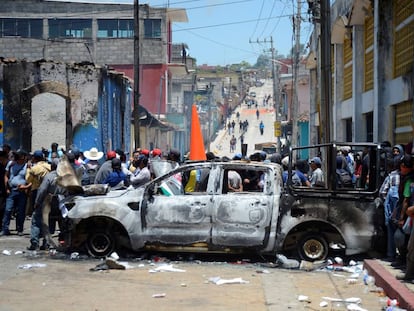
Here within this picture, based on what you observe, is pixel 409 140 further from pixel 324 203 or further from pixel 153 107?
pixel 153 107

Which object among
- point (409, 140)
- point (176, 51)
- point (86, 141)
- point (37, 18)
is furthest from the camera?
point (176, 51)

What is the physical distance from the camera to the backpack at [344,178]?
1216cm

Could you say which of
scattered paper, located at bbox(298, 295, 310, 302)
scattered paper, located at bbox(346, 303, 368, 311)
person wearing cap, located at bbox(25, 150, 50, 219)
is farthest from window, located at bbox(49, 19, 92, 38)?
scattered paper, located at bbox(346, 303, 368, 311)

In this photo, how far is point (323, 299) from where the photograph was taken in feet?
27.7

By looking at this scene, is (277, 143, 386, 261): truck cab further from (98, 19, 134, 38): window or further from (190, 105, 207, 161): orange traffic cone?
(98, 19, 134, 38): window

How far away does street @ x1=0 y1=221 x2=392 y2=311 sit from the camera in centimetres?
814

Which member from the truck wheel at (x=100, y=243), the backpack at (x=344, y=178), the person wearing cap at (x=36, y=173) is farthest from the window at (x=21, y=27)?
the truck wheel at (x=100, y=243)

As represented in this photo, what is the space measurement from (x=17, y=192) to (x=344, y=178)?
6569 millimetres

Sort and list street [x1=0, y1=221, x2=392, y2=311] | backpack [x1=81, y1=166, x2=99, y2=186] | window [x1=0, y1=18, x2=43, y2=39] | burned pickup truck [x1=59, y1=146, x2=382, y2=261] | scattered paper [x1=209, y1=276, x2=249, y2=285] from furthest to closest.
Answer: window [x1=0, y1=18, x2=43, y2=39] < backpack [x1=81, y1=166, x2=99, y2=186] < burned pickup truck [x1=59, y1=146, x2=382, y2=261] < scattered paper [x1=209, y1=276, x2=249, y2=285] < street [x1=0, y1=221, x2=392, y2=311]

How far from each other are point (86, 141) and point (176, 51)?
43228mm

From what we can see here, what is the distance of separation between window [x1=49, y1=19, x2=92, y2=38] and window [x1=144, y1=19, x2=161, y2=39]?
4.27 m

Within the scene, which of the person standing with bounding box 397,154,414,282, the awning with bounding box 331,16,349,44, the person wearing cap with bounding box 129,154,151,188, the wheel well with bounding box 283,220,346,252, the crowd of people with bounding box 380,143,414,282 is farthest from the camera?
the awning with bounding box 331,16,349,44

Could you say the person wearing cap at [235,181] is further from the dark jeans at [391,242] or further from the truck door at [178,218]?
the dark jeans at [391,242]

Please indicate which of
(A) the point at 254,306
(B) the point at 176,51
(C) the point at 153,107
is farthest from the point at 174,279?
(B) the point at 176,51
